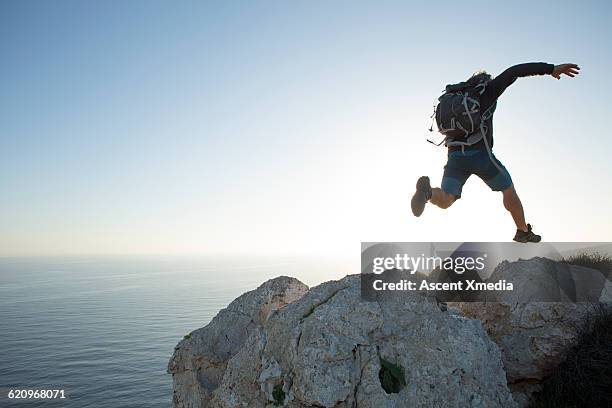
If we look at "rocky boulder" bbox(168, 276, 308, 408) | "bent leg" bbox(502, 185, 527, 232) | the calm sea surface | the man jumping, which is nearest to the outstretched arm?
the man jumping

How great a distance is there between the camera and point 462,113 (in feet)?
25.5

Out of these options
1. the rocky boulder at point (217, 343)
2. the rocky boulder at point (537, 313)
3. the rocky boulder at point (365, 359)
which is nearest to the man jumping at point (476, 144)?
the rocky boulder at point (537, 313)

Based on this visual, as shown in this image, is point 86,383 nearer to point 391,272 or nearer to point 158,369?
point 158,369

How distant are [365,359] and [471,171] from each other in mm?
4628

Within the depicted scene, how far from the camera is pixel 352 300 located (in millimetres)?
7332

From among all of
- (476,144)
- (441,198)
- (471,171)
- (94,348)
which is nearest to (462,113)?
(476,144)

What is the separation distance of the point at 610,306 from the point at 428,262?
3608 mm

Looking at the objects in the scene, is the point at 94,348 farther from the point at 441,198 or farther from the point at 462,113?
the point at 462,113

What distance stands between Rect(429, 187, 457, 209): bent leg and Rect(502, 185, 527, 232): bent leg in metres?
1.34

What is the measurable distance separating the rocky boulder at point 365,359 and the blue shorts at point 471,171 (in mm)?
2534

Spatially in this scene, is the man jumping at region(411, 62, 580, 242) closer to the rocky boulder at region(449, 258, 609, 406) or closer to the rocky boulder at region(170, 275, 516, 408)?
the rocky boulder at region(449, 258, 609, 406)

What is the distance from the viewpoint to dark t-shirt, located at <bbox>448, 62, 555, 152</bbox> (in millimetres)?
7746

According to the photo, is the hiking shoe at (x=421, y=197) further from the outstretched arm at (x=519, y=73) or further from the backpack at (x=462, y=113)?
the outstretched arm at (x=519, y=73)

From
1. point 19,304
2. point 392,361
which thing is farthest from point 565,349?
point 19,304
